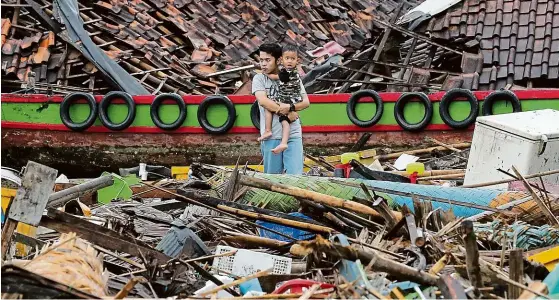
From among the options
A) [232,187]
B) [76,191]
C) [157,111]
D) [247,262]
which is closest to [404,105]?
[157,111]

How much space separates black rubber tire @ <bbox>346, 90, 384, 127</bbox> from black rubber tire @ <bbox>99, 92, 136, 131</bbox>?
2924 millimetres

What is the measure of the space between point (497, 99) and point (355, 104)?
1.84m

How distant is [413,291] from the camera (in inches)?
203

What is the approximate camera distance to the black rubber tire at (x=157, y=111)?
46.9 feet

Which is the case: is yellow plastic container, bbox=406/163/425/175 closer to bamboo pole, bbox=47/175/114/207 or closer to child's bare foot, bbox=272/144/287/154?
child's bare foot, bbox=272/144/287/154

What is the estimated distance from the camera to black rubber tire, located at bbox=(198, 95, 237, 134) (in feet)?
46.6

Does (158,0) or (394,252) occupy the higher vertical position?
(158,0)

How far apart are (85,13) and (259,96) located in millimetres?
7962

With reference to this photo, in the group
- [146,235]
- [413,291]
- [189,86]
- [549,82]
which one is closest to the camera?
[413,291]

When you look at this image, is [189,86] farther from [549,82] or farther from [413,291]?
[413,291]

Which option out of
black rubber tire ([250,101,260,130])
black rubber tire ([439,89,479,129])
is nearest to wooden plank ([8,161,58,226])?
black rubber tire ([250,101,260,130])

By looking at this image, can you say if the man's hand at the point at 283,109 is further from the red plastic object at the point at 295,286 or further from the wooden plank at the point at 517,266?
the wooden plank at the point at 517,266

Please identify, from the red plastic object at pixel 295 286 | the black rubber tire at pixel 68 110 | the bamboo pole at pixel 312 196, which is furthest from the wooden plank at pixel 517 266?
the black rubber tire at pixel 68 110

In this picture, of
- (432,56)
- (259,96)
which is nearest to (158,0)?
(432,56)
